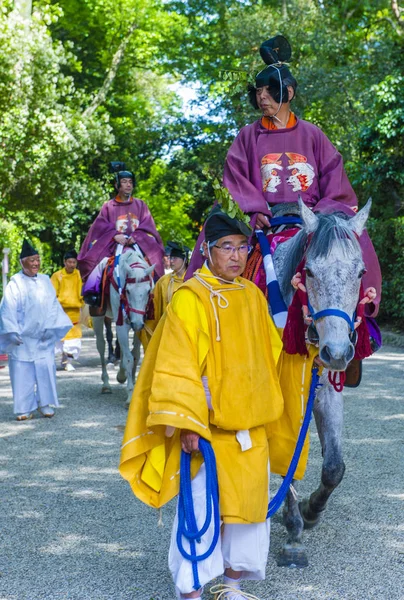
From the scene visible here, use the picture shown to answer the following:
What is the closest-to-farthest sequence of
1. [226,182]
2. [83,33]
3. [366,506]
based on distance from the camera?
[226,182], [366,506], [83,33]

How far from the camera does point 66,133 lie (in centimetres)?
1961

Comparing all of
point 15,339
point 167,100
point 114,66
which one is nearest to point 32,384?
point 15,339

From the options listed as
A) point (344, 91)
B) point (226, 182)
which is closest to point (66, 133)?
point (344, 91)

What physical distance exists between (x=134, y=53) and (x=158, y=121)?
11.1 ft

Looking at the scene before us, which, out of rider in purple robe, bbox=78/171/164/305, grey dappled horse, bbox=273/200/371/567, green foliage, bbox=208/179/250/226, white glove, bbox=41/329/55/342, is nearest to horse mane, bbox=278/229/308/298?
grey dappled horse, bbox=273/200/371/567

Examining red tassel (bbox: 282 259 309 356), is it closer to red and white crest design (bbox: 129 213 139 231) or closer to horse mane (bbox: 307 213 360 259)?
horse mane (bbox: 307 213 360 259)

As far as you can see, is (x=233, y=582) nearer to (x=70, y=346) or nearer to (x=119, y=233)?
(x=119, y=233)

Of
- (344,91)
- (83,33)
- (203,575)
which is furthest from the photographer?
(83,33)

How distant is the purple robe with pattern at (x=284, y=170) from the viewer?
16.5 feet

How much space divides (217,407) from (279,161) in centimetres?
197

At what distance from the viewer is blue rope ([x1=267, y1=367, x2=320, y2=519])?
13.3ft

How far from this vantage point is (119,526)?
5.30 meters

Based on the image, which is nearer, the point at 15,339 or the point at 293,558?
the point at 293,558

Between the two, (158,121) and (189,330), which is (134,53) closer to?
(158,121)
